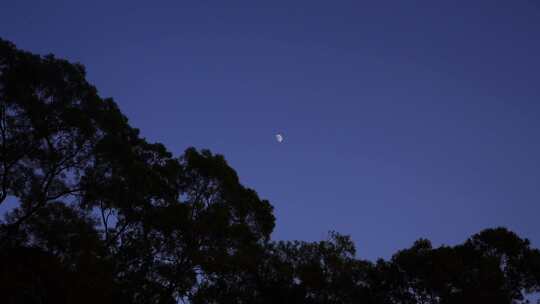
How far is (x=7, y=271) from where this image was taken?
16.7 metres

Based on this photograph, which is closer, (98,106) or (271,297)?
(98,106)

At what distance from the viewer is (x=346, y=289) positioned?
30391 mm

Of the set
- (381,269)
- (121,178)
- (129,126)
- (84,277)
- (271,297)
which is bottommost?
(84,277)

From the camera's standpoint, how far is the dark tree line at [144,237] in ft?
62.8

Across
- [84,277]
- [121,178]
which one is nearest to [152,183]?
[121,178]

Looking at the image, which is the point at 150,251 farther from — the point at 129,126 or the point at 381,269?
the point at 381,269

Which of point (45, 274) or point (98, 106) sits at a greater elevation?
point (98, 106)

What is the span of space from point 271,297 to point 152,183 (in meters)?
12.3

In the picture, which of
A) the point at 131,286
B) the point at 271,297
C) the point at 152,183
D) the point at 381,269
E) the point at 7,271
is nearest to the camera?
the point at 7,271

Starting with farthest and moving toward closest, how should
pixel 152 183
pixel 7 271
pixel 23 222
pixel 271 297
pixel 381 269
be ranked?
pixel 381 269 → pixel 271 297 → pixel 152 183 → pixel 23 222 → pixel 7 271

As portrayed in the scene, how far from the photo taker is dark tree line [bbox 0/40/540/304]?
19156mm

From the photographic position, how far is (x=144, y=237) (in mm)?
23094

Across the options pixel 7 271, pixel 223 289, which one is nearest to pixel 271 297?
pixel 223 289

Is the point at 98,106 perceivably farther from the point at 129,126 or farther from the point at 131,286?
the point at 131,286
